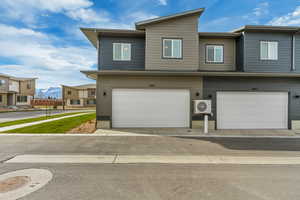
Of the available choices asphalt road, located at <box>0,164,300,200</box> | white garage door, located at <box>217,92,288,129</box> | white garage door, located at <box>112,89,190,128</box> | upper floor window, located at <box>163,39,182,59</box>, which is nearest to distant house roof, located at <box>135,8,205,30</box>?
upper floor window, located at <box>163,39,182,59</box>

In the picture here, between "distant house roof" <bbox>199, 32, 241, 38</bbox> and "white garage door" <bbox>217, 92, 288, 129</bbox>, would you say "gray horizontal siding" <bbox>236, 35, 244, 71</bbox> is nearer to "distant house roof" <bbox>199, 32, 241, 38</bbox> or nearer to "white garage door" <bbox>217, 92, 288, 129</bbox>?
"distant house roof" <bbox>199, 32, 241, 38</bbox>

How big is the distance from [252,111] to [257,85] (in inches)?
68.7

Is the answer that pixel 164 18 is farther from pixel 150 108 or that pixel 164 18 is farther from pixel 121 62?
pixel 150 108

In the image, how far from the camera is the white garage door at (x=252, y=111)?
352 inches

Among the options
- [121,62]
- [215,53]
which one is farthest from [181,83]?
[121,62]

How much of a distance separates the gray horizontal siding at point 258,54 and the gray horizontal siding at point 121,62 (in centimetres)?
732

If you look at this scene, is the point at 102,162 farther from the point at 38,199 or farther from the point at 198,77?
the point at 198,77

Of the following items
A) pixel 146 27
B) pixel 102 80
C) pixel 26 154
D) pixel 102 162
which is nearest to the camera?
pixel 102 162

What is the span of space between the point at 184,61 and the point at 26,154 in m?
9.11

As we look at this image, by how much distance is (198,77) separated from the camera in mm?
8945

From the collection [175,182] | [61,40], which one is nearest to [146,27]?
[175,182]

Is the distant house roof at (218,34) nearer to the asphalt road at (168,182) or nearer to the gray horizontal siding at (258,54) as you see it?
the gray horizontal siding at (258,54)

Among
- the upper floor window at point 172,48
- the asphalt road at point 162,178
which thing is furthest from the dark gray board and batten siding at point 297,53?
the upper floor window at point 172,48

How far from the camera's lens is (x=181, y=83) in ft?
29.2
